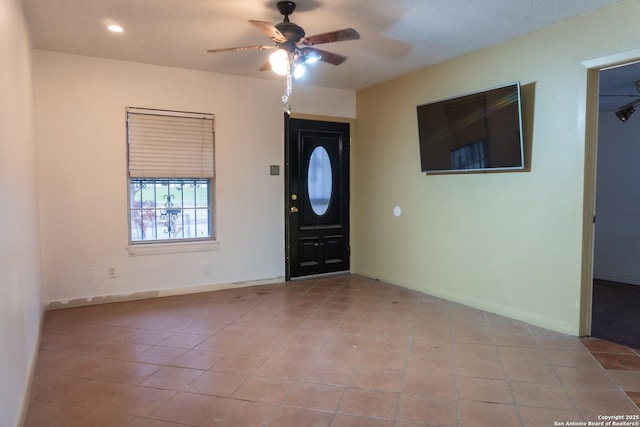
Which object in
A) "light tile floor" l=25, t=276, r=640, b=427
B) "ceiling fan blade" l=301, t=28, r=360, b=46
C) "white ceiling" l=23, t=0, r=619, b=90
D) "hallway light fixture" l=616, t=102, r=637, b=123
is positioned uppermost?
"white ceiling" l=23, t=0, r=619, b=90

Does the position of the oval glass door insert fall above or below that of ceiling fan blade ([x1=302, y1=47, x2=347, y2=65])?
below

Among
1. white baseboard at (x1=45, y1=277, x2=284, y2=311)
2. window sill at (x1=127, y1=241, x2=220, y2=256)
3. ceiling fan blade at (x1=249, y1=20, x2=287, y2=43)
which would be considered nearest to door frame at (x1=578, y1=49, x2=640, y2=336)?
ceiling fan blade at (x1=249, y1=20, x2=287, y2=43)

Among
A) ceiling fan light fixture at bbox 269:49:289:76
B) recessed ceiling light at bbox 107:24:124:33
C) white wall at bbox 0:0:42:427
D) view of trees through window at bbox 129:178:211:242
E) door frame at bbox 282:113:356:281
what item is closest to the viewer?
white wall at bbox 0:0:42:427

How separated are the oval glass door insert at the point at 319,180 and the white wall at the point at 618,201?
3.68 m

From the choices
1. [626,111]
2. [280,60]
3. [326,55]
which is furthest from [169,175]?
[626,111]

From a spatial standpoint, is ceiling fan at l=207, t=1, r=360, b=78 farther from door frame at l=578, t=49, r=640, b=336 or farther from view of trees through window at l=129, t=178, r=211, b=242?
view of trees through window at l=129, t=178, r=211, b=242

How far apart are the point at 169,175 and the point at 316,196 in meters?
1.83

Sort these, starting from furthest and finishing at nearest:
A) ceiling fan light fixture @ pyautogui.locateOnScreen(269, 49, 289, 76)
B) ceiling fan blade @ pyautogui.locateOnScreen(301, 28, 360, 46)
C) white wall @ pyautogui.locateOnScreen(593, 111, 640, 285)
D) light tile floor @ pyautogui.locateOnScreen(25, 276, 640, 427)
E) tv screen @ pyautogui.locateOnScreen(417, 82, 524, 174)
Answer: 1. white wall @ pyautogui.locateOnScreen(593, 111, 640, 285)
2. tv screen @ pyautogui.locateOnScreen(417, 82, 524, 174)
3. ceiling fan light fixture @ pyautogui.locateOnScreen(269, 49, 289, 76)
4. ceiling fan blade @ pyautogui.locateOnScreen(301, 28, 360, 46)
5. light tile floor @ pyautogui.locateOnScreen(25, 276, 640, 427)

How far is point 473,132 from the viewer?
12.2 feet

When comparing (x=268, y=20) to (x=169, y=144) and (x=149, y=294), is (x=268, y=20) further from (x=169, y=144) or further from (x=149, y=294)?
(x=149, y=294)

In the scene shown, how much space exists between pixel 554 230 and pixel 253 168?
3.19m

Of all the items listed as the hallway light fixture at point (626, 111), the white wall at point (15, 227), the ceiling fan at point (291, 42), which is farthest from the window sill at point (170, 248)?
the hallway light fixture at point (626, 111)

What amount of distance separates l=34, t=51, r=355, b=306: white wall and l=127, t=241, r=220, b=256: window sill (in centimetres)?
6

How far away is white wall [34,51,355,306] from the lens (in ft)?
12.7
